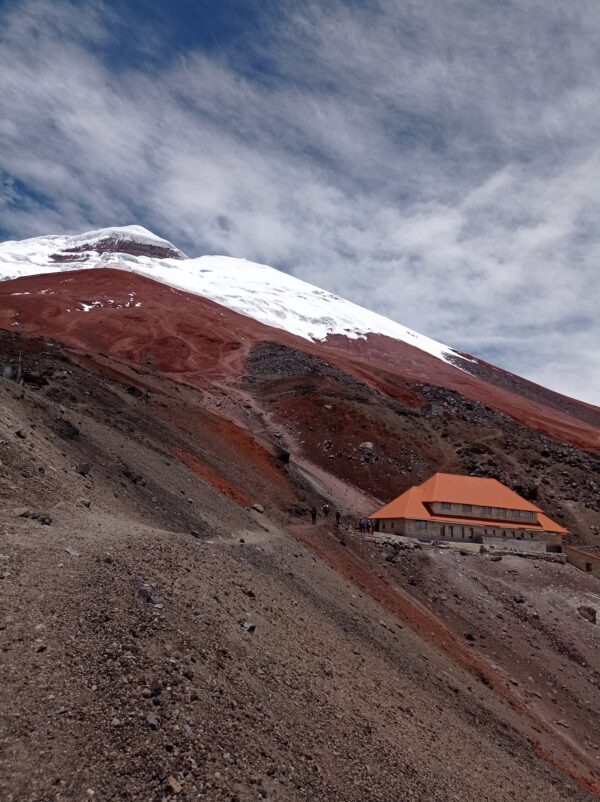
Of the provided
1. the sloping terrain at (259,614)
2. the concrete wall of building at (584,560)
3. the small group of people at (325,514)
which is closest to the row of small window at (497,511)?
the concrete wall of building at (584,560)

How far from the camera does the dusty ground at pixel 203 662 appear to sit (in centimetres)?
661

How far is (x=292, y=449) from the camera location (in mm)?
42438

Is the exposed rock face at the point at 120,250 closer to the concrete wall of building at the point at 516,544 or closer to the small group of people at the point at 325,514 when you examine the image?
the small group of people at the point at 325,514

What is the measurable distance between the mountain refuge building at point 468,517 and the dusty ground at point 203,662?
32.9ft

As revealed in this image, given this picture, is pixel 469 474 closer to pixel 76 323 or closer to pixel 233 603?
pixel 233 603

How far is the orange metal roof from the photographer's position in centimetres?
3403

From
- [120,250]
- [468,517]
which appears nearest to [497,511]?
[468,517]

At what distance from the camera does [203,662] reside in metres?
8.61

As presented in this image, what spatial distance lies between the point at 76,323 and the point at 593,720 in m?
60.7

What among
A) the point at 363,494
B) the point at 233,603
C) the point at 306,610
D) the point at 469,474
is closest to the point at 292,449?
the point at 363,494

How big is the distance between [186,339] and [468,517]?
40835mm

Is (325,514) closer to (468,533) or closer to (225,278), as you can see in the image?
(468,533)

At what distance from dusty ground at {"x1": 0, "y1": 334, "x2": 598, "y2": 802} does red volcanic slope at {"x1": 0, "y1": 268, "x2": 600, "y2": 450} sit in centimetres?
3515

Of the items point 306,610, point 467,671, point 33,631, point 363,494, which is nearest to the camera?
point 33,631
